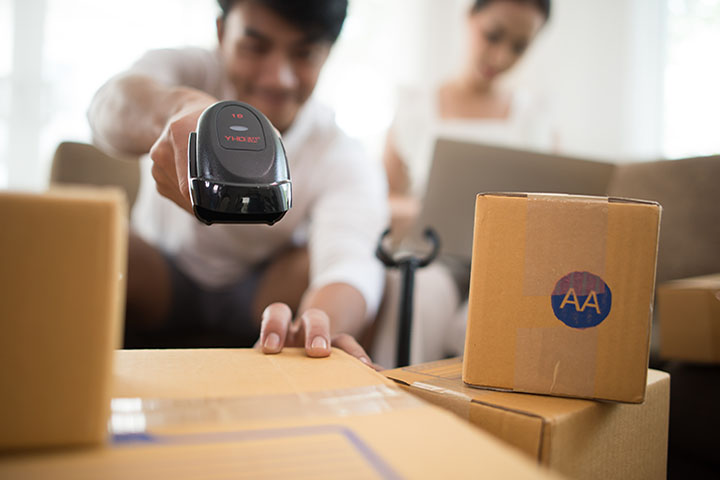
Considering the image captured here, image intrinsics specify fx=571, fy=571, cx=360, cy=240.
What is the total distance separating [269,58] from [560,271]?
86cm

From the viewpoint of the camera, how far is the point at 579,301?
538 mm

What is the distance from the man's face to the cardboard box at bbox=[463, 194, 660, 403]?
761mm

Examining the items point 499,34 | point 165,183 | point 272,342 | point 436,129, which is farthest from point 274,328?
point 499,34

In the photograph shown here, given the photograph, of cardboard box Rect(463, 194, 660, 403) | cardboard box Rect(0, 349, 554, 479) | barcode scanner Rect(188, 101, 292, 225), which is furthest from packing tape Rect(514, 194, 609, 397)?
barcode scanner Rect(188, 101, 292, 225)

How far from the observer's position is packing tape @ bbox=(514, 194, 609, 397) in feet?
1.75

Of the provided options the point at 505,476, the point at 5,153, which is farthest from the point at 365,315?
the point at 5,153

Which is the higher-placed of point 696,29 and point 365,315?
point 696,29

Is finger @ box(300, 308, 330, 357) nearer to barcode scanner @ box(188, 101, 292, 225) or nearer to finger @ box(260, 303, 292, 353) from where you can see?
finger @ box(260, 303, 292, 353)

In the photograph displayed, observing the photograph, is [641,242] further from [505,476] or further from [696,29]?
[696,29]

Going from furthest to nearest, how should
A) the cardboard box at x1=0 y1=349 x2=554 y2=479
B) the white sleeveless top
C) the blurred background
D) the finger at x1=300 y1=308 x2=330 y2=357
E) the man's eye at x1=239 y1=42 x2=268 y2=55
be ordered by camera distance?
the blurred background, the white sleeveless top, the man's eye at x1=239 y1=42 x2=268 y2=55, the finger at x1=300 y1=308 x2=330 y2=357, the cardboard box at x1=0 y1=349 x2=554 y2=479

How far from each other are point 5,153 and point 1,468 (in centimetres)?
272

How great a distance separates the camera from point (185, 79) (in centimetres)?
121

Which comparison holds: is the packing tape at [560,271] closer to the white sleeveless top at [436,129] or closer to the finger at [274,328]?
the finger at [274,328]

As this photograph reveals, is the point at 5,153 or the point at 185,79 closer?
the point at 185,79
